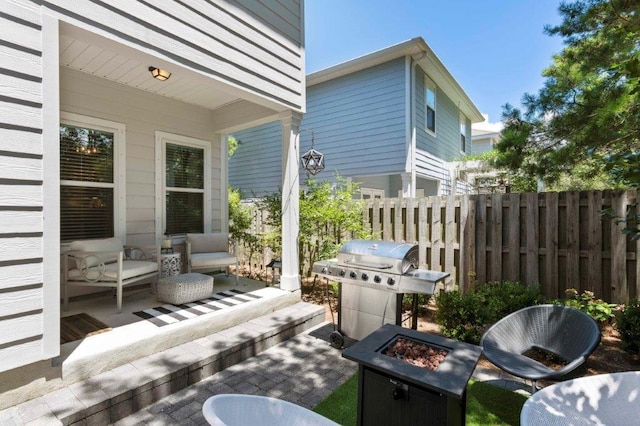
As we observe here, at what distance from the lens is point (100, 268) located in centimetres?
368

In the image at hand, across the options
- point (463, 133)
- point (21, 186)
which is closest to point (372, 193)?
point (463, 133)

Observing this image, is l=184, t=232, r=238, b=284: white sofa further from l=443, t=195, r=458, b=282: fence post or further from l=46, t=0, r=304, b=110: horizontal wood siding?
l=443, t=195, r=458, b=282: fence post

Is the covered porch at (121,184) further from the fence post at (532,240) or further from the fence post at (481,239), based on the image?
the fence post at (532,240)

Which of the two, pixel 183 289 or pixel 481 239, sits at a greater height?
pixel 481 239

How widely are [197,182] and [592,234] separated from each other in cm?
569

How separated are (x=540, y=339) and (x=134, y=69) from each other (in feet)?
17.5

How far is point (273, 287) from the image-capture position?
15.3 ft

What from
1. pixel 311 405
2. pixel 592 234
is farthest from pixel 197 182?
pixel 592 234

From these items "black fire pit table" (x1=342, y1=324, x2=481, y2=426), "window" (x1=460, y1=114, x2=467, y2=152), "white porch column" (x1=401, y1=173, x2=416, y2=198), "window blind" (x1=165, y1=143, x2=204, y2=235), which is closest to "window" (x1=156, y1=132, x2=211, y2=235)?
"window blind" (x1=165, y1=143, x2=204, y2=235)

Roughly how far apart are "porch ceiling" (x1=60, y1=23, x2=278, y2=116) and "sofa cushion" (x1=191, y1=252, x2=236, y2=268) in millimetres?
2369

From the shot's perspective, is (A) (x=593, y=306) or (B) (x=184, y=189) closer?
(A) (x=593, y=306)

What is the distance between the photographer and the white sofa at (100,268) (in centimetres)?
366

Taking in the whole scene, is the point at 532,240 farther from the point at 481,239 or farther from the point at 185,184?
the point at 185,184

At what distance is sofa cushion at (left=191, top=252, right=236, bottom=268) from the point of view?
4805mm
